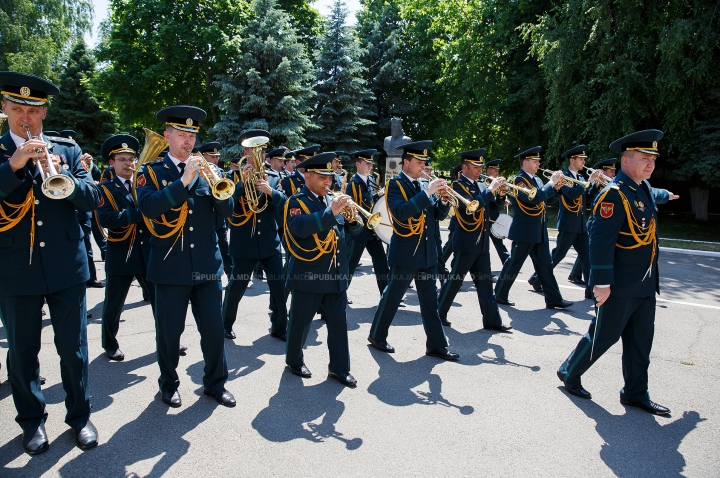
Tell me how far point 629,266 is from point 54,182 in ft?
14.2

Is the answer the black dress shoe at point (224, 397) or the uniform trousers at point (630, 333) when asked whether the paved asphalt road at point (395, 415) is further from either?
the uniform trousers at point (630, 333)

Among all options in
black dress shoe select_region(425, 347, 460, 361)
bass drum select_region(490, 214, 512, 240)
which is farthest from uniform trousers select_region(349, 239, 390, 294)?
bass drum select_region(490, 214, 512, 240)

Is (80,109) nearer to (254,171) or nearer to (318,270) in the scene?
(254,171)

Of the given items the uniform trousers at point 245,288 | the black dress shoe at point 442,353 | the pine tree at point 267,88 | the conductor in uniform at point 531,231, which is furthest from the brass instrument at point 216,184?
the pine tree at point 267,88

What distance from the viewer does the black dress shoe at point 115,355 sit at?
210 inches

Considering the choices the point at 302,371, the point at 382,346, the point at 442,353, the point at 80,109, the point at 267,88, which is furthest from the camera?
the point at 80,109

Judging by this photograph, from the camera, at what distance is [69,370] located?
3.70 meters

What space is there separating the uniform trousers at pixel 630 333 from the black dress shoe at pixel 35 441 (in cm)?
426

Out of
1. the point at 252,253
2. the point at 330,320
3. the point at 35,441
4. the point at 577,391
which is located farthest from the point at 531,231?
the point at 35,441

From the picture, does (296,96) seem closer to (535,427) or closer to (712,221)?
(712,221)

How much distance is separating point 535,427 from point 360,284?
209 inches

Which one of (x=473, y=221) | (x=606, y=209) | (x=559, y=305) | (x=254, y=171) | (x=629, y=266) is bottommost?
(x=559, y=305)

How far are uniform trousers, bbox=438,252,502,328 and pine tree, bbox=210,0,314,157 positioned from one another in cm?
1560

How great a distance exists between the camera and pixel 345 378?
4836 millimetres
